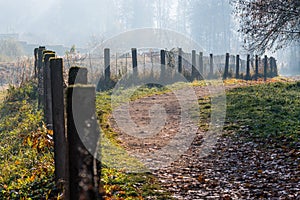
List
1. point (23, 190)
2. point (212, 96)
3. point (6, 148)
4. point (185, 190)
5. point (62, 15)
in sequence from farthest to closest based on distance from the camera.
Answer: point (62, 15)
point (212, 96)
point (6, 148)
point (185, 190)
point (23, 190)

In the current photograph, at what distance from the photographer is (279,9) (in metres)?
18.4

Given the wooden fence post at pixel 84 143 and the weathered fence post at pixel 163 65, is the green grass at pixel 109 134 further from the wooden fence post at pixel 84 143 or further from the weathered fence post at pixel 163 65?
the weathered fence post at pixel 163 65

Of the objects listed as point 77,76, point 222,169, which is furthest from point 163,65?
point 77,76

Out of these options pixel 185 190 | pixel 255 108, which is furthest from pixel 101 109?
pixel 185 190

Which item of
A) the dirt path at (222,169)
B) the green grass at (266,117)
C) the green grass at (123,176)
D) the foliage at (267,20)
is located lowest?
the dirt path at (222,169)

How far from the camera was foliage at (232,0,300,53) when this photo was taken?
1825 cm

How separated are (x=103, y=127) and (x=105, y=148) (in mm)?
2345

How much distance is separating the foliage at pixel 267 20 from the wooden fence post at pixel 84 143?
1633 centimetres

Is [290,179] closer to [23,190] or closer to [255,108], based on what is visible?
[23,190]

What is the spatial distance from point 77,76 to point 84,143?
23.0 inches

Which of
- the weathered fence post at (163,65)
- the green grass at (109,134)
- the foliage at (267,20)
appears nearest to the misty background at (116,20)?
the weathered fence post at (163,65)

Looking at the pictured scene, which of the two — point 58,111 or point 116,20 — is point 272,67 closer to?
point 58,111

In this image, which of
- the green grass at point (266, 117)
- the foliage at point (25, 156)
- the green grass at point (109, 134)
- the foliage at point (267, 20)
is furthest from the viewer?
the foliage at point (267, 20)

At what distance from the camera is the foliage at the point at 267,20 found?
59.9 feet
